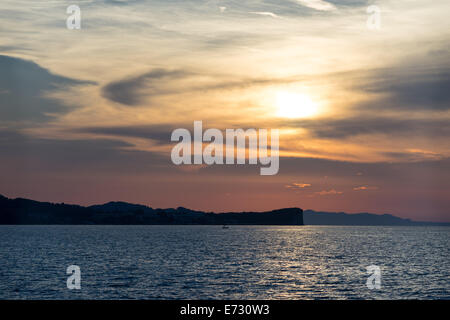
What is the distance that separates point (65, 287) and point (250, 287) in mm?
27160

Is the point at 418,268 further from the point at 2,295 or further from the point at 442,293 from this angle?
the point at 2,295

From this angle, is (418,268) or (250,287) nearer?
(250,287)
